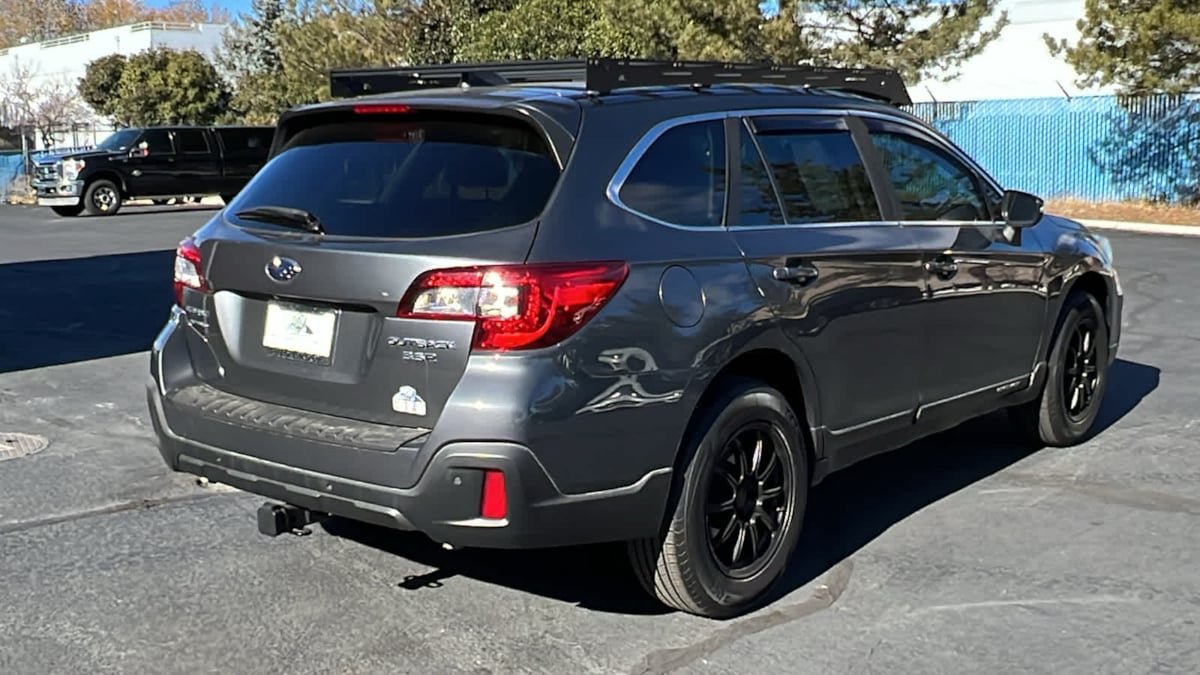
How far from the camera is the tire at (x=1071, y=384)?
654cm

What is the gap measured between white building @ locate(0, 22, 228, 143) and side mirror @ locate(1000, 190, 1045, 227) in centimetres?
4654

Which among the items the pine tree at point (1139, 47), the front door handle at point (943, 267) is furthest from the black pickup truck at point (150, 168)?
the front door handle at point (943, 267)

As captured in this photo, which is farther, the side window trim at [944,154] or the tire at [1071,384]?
the tire at [1071,384]

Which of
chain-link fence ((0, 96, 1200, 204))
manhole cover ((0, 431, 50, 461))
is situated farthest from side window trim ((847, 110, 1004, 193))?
chain-link fence ((0, 96, 1200, 204))

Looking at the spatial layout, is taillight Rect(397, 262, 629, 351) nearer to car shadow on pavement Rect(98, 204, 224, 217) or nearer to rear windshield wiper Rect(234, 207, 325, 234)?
rear windshield wiper Rect(234, 207, 325, 234)

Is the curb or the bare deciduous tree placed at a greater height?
the bare deciduous tree

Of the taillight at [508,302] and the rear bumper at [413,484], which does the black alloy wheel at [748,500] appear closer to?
the rear bumper at [413,484]

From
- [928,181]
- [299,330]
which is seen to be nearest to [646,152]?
[299,330]

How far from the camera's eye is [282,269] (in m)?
4.12

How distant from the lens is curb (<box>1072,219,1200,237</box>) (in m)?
21.2

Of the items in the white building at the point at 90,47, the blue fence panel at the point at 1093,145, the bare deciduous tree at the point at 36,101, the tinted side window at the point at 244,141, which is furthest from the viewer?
the white building at the point at 90,47

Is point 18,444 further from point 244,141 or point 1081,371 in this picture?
point 244,141

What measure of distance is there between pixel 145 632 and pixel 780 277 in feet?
8.19

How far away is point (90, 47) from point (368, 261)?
54287 mm
